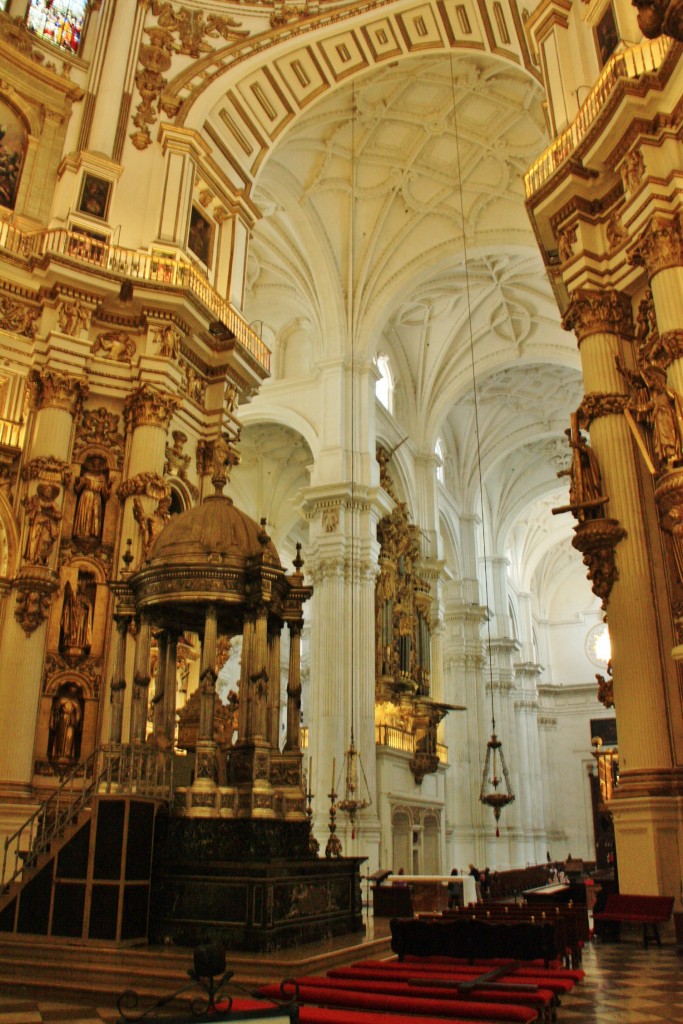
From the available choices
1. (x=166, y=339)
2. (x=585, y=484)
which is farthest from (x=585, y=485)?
(x=166, y=339)

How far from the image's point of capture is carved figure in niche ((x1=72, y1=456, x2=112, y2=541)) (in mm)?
12578

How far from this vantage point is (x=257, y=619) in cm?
919

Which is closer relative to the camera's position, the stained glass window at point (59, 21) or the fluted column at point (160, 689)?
the fluted column at point (160, 689)

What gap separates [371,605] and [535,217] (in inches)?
415

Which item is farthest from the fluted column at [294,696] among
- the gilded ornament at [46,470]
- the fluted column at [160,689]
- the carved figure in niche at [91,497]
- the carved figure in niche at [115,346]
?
the carved figure in niche at [115,346]

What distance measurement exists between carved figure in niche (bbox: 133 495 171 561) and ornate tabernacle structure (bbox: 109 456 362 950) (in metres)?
2.06

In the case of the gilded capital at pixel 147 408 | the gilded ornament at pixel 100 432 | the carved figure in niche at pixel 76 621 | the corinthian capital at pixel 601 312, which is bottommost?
the carved figure in niche at pixel 76 621

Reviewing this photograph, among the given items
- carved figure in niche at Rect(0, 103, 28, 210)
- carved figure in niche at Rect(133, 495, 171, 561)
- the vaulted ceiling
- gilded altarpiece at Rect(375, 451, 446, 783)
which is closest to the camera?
carved figure in niche at Rect(133, 495, 171, 561)

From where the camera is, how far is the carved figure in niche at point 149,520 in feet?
40.6

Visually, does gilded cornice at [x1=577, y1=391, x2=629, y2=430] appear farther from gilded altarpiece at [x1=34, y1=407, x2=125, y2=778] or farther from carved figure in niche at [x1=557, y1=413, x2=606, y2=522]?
gilded altarpiece at [x1=34, y1=407, x2=125, y2=778]

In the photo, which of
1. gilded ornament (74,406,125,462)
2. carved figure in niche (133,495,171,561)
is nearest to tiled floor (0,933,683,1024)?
carved figure in niche (133,495,171,561)

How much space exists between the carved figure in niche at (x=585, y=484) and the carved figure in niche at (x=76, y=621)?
6987 millimetres

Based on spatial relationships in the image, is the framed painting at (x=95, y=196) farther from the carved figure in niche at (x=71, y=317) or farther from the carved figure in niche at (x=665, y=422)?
the carved figure in niche at (x=665, y=422)

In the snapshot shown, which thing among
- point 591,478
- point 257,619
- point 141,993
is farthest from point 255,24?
point 141,993
